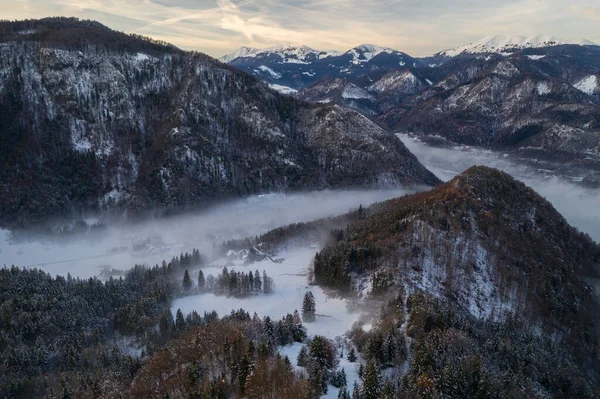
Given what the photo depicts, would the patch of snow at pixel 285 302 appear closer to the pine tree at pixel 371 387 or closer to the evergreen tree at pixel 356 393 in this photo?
the evergreen tree at pixel 356 393

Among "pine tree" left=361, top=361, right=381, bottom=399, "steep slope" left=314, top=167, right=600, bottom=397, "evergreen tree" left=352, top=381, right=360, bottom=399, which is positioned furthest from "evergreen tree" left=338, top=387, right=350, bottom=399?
"steep slope" left=314, top=167, right=600, bottom=397

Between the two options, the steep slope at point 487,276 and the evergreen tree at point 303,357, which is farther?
the steep slope at point 487,276

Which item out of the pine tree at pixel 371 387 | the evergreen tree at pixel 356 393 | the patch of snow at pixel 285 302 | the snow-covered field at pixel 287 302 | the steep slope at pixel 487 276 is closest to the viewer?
the pine tree at pixel 371 387

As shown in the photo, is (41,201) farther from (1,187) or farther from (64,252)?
(64,252)

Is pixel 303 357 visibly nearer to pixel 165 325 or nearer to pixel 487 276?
pixel 165 325

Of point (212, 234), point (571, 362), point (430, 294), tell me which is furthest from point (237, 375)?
point (212, 234)

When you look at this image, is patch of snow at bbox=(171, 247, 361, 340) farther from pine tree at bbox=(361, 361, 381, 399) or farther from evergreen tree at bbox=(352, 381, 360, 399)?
pine tree at bbox=(361, 361, 381, 399)

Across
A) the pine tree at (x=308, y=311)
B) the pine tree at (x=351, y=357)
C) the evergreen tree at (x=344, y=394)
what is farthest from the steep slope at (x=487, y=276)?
the pine tree at (x=308, y=311)

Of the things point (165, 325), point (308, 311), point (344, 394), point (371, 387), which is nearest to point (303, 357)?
point (344, 394)
